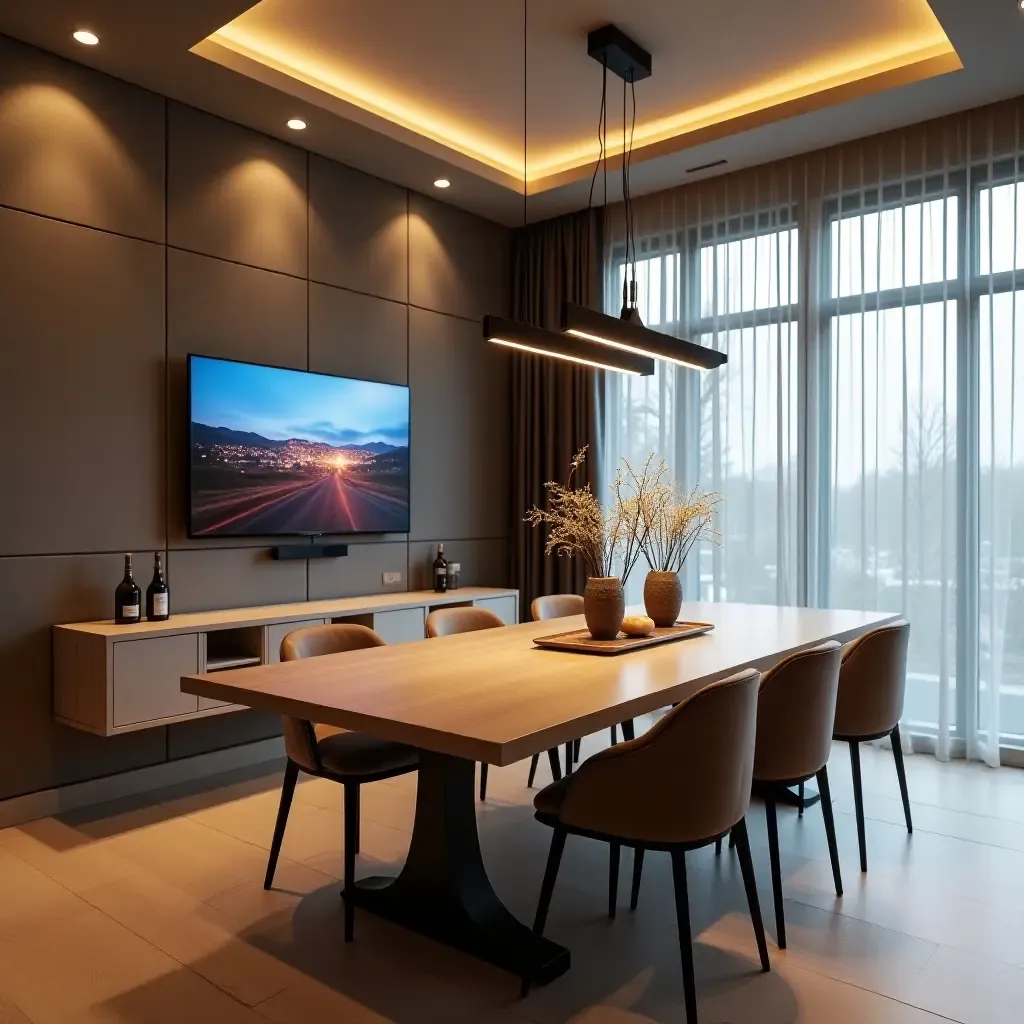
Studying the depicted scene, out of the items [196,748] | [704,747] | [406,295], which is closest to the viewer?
[704,747]

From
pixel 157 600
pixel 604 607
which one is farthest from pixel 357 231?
pixel 604 607

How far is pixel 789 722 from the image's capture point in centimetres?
265

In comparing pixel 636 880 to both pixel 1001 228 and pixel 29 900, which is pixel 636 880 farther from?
pixel 1001 228

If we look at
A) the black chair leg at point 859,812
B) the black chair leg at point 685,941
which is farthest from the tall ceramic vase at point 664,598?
the black chair leg at point 685,941

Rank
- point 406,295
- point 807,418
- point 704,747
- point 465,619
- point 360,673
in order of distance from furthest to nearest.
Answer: point 406,295 < point 807,418 < point 465,619 < point 360,673 < point 704,747

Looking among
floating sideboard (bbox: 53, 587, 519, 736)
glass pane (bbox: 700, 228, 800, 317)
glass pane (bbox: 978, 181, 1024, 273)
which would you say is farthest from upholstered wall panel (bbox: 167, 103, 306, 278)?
glass pane (bbox: 978, 181, 1024, 273)

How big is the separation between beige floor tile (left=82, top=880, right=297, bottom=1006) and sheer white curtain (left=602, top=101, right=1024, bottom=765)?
3368mm

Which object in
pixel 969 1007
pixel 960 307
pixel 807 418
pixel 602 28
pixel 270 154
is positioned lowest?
pixel 969 1007

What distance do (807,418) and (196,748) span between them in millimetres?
3596

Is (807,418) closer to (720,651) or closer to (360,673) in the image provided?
(720,651)

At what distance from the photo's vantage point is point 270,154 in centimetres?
464

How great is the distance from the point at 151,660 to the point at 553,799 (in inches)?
79.4

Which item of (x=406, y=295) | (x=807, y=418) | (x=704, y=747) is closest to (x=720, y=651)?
(x=704, y=747)

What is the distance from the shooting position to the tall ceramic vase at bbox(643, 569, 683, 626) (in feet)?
11.8
